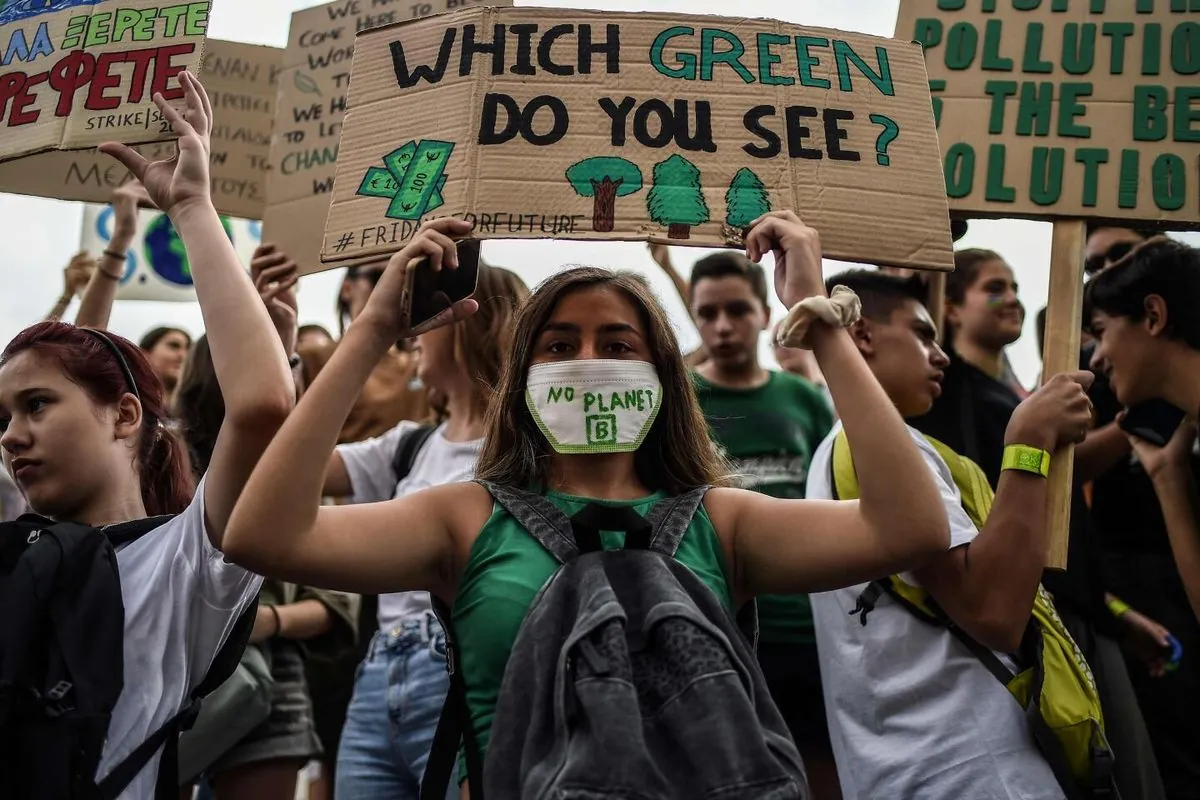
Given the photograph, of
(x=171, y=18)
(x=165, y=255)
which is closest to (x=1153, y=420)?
(x=171, y=18)

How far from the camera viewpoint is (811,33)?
305cm

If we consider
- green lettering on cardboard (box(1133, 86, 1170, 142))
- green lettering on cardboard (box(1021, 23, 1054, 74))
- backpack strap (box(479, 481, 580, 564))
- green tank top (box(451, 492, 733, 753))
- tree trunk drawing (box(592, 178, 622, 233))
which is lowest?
green tank top (box(451, 492, 733, 753))

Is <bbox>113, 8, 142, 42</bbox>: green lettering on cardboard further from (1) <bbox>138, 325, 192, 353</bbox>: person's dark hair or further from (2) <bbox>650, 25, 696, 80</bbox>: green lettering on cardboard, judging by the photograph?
(1) <bbox>138, 325, 192, 353</bbox>: person's dark hair

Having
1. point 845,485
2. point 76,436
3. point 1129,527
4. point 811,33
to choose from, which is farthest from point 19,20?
point 1129,527

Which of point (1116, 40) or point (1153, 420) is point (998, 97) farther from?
point (1153, 420)

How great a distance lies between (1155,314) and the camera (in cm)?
375

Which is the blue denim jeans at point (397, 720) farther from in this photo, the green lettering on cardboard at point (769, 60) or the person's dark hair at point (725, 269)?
the person's dark hair at point (725, 269)

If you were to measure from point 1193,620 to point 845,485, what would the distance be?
1.56 m

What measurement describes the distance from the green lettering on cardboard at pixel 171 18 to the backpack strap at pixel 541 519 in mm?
1460

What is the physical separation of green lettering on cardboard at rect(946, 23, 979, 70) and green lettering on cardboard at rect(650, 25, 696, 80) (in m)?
0.92

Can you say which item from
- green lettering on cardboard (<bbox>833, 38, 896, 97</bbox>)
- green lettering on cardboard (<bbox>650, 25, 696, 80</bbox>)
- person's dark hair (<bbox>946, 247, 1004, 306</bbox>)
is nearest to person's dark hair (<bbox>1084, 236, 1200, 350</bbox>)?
person's dark hair (<bbox>946, 247, 1004, 306</bbox>)

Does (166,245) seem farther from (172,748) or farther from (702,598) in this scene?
(702,598)

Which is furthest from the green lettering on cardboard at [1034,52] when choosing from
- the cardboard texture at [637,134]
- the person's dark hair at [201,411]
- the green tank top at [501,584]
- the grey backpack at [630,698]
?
the person's dark hair at [201,411]

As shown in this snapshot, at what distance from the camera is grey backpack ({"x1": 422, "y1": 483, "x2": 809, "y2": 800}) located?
193cm
